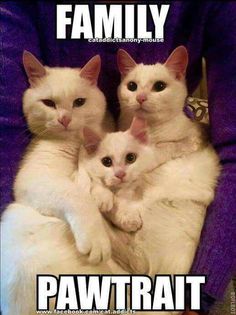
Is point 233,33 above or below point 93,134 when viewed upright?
above

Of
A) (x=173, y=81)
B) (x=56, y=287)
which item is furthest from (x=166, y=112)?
(x=56, y=287)

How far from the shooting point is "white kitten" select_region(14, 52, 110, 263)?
771mm

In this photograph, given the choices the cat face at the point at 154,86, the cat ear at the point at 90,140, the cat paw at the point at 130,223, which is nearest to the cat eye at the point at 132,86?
the cat face at the point at 154,86

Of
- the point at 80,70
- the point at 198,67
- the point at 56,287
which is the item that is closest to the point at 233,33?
the point at 198,67

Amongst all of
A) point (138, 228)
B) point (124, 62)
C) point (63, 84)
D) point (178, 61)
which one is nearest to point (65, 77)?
point (63, 84)

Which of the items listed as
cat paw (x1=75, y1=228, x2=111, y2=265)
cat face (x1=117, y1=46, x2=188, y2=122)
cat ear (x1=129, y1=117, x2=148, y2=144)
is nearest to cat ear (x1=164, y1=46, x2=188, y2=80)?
cat face (x1=117, y1=46, x2=188, y2=122)

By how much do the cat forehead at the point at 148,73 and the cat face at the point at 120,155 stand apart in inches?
3.2

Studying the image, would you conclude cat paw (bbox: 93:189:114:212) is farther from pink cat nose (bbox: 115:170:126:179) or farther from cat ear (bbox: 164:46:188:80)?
cat ear (bbox: 164:46:188:80)

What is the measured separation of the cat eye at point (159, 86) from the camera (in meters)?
0.78

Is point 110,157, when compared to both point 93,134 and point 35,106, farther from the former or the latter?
point 35,106

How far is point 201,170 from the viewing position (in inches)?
30.8

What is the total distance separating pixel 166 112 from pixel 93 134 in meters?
0.15

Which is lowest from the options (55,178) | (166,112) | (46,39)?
(55,178)

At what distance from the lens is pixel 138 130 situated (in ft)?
2.55
